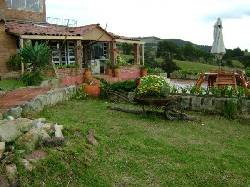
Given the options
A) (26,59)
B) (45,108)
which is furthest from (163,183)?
(26,59)

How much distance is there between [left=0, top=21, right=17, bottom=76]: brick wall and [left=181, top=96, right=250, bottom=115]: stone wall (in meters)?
10.6

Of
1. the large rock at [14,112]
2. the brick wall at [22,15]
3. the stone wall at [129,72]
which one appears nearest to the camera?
the large rock at [14,112]

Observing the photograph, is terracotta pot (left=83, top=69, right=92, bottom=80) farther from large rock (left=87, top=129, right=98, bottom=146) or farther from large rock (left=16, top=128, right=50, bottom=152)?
large rock (left=16, top=128, right=50, bottom=152)

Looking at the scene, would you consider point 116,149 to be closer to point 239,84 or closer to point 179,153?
point 179,153

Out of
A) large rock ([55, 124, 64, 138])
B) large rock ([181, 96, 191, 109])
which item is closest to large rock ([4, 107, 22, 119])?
large rock ([55, 124, 64, 138])

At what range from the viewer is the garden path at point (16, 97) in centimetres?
1169

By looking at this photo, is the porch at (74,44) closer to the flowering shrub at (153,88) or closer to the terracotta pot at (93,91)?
the terracotta pot at (93,91)

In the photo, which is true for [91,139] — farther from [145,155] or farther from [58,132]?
[145,155]

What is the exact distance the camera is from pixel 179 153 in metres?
9.77

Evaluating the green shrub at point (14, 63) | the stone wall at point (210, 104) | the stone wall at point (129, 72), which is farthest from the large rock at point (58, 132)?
the stone wall at point (129, 72)

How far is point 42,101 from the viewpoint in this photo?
13641 millimetres

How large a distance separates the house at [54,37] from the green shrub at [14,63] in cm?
24

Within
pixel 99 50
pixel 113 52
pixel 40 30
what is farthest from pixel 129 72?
pixel 40 30

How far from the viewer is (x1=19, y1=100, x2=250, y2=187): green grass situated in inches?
306
